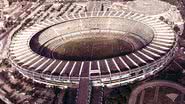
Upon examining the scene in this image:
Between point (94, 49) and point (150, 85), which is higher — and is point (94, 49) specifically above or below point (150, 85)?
above

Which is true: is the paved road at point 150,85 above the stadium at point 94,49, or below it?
Result: below

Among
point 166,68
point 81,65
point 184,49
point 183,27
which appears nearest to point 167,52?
point 166,68

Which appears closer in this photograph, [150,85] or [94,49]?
[150,85]

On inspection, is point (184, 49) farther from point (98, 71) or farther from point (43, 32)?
point (43, 32)

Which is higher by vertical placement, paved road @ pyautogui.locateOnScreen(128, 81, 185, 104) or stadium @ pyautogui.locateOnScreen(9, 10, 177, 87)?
stadium @ pyautogui.locateOnScreen(9, 10, 177, 87)

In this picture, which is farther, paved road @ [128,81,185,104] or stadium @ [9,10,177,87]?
stadium @ [9,10,177,87]

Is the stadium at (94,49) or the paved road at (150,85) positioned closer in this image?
the paved road at (150,85)

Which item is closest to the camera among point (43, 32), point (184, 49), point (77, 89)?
point (77, 89)

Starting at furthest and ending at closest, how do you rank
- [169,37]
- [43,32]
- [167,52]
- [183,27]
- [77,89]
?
[183,27]
[43,32]
[169,37]
[167,52]
[77,89]
